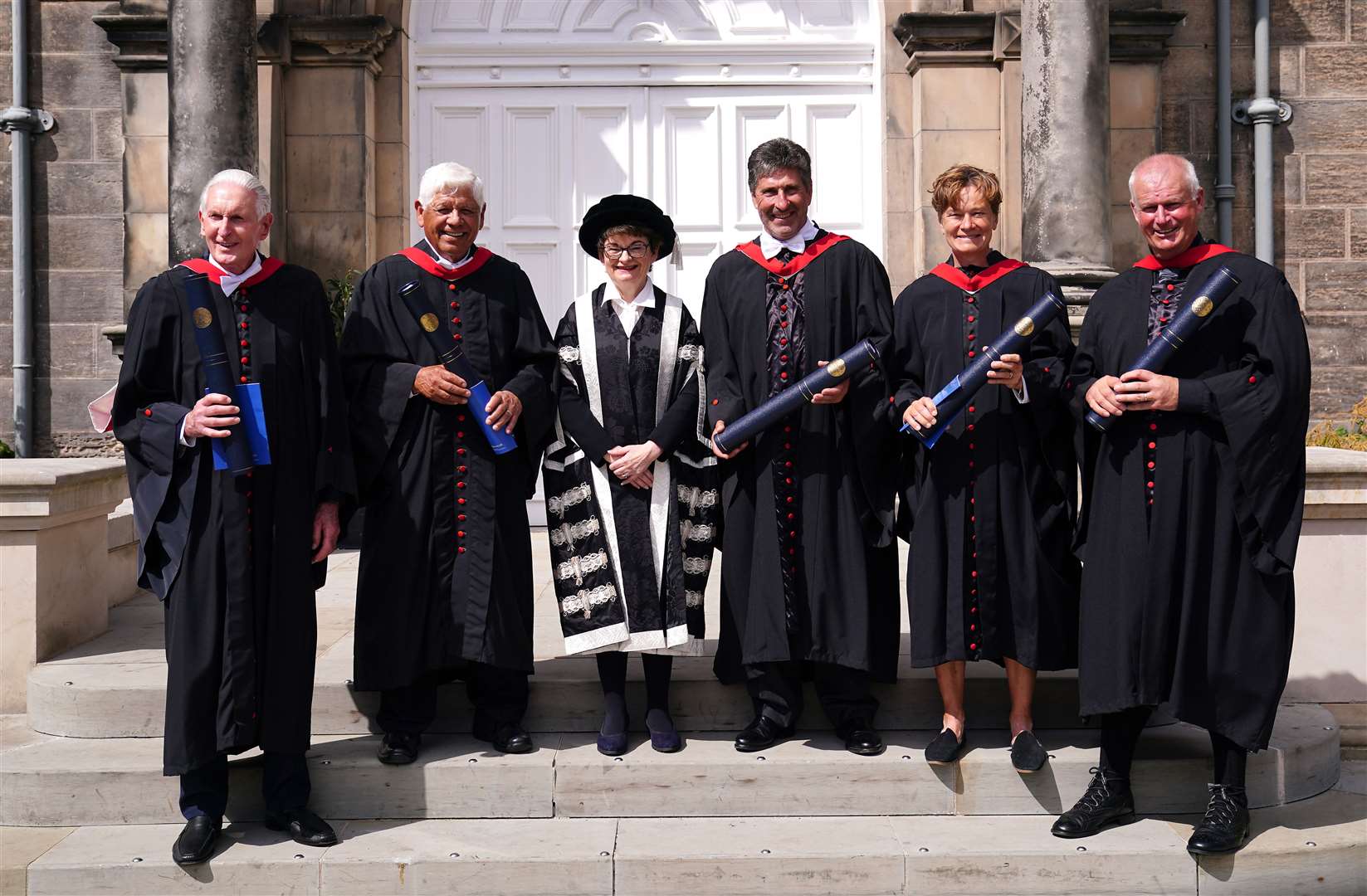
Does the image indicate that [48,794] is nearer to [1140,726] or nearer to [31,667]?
[31,667]

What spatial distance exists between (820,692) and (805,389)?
3.55 ft

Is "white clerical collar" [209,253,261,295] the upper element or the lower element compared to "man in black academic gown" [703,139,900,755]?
upper

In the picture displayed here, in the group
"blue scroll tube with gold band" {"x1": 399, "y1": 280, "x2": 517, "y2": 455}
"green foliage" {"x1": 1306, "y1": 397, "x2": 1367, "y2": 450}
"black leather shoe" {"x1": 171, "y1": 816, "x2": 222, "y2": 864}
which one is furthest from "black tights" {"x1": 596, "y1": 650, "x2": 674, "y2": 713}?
"green foliage" {"x1": 1306, "y1": 397, "x2": 1367, "y2": 450}

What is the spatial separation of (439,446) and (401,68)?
4945 mm

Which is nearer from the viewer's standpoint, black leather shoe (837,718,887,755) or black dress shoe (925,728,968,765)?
black dress shoe (925,728,968,765)

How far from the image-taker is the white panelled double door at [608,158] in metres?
8.69

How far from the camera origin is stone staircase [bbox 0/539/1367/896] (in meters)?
3.94

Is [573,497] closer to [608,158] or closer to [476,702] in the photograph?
[476,702]

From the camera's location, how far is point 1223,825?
12.9 feet

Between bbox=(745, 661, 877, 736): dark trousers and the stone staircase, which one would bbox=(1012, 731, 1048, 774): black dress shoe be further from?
bbox=(745, 661, 877, 736): dark trousers

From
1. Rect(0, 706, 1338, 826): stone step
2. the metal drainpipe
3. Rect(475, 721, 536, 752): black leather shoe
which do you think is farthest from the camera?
the metal drainpipe

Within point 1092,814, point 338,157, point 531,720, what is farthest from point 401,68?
point 1092,814

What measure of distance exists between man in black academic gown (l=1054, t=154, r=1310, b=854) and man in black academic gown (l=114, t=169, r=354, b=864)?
95.5 inches

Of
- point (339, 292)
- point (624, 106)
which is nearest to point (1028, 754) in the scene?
point (339, 292)
